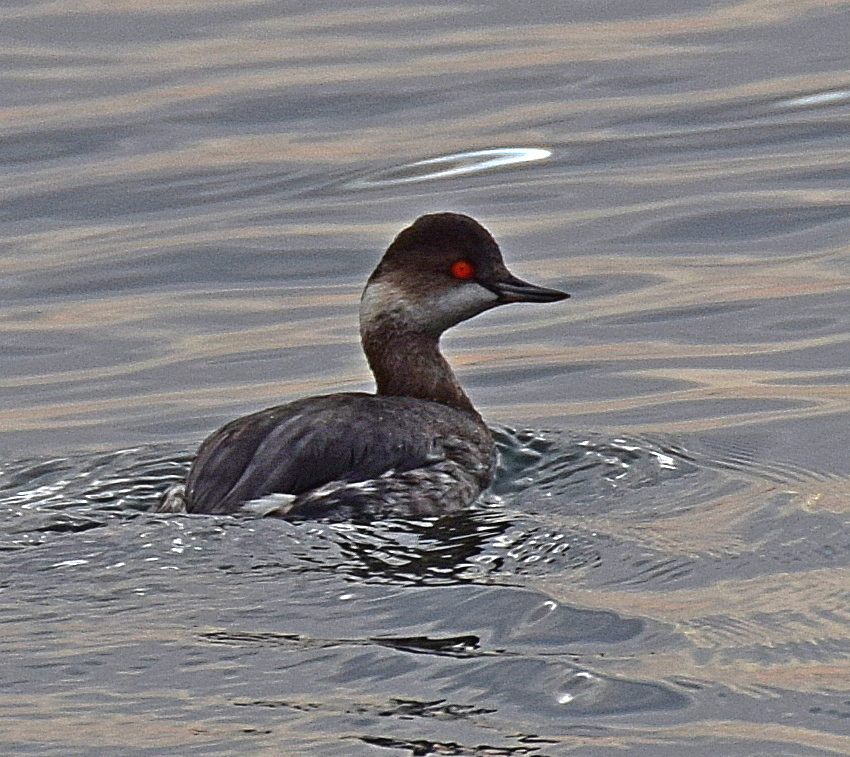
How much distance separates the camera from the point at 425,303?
8352 mm

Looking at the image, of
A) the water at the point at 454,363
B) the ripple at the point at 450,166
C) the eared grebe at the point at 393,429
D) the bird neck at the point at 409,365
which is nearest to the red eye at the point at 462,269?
the eared grebe at the point at 393,429

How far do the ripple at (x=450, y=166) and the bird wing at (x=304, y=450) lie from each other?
5.84 metres

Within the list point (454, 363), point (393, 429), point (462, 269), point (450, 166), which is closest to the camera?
point (393, 429)

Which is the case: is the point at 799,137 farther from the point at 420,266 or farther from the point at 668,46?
the point at 420,266

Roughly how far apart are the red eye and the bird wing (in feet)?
2.61

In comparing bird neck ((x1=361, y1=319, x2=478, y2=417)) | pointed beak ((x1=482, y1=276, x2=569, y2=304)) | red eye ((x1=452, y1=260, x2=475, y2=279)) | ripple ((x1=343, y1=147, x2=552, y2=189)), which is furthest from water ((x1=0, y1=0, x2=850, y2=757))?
red eye ((x1=452, y1=260, x2=475, y2=279))

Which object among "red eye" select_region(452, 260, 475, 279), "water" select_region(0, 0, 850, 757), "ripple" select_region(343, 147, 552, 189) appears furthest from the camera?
"ripple" select_region(343, 147, 552, 189)

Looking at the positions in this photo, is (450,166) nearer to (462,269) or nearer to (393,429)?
(462,269)

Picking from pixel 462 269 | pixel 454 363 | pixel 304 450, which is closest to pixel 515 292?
pixel 462 269

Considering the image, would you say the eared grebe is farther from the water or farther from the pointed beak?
the water

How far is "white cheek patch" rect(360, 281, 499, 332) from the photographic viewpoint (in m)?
8.34

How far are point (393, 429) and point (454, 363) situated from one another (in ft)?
8.18

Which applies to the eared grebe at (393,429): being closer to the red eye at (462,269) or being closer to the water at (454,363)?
the red eye at (462,269)

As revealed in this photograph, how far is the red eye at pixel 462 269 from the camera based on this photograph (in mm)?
8320
